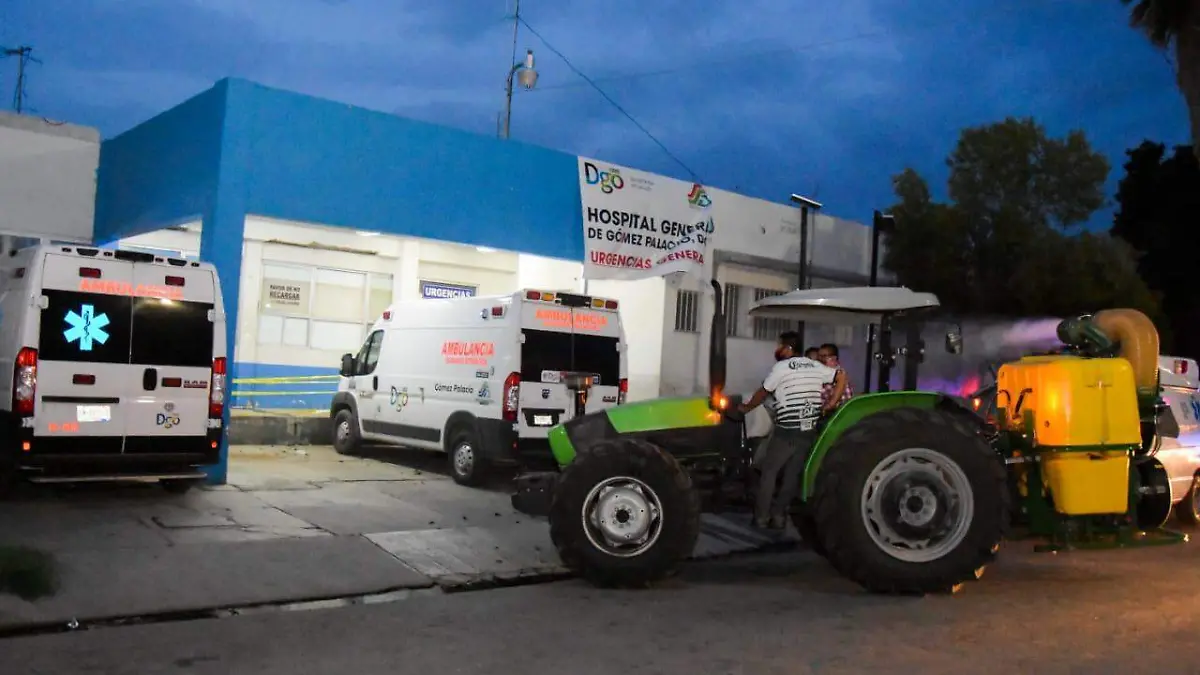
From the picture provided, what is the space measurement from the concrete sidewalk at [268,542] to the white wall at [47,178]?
5.44 metres

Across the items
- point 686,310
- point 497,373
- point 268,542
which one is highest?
point 686,310

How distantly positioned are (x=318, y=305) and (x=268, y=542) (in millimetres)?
10779

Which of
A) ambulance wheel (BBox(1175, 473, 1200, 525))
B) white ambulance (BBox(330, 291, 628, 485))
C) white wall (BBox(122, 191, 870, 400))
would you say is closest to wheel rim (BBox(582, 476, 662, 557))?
white ambulance (BBox(330, 291, 628, 485))

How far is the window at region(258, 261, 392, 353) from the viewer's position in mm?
18266

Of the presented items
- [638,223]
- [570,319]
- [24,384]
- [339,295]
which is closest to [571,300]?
[570,319]

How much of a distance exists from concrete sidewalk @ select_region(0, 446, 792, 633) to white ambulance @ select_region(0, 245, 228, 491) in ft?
1.68

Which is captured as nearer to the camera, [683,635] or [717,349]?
[683,635]

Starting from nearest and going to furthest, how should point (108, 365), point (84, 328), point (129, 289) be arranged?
point (84, 328) → point (108, 365) → point (129, 289)

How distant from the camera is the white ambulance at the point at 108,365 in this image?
9.44 m

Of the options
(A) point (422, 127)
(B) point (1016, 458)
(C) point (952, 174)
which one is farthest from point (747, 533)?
(C) point (952, 174)

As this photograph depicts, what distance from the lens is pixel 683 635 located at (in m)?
6.27

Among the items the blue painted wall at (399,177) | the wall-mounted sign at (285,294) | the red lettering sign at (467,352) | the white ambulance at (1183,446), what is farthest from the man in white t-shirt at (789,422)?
the wall-mounted sign at (285,294)

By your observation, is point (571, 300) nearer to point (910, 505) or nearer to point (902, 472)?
point (902, 472)

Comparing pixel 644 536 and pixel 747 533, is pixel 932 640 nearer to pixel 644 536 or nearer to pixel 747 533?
pixel 644 536
